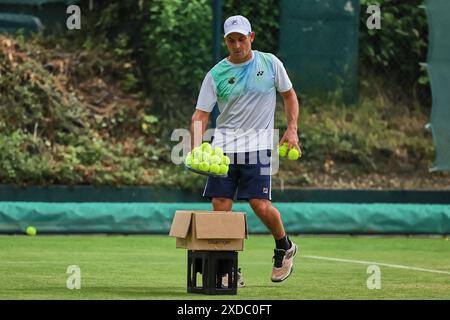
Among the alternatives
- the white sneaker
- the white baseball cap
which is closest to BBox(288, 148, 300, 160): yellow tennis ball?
the white sneaker

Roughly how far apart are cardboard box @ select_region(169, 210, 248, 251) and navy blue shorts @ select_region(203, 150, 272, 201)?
63 centimetres

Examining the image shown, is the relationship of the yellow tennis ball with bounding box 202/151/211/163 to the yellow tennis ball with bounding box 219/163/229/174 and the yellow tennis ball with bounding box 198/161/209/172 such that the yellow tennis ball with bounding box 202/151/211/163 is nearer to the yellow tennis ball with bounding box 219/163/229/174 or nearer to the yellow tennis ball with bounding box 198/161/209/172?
the yellow tennis ball with bounding box 198/161/209/172

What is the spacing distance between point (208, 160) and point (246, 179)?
0.82 m

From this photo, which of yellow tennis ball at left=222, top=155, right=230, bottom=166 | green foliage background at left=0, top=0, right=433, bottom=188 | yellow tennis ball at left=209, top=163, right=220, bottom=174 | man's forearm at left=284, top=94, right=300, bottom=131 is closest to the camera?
yellow tennis ball at left=209, top=163, right=220, bottom=174

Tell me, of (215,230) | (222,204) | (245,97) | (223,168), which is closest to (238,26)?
(245,97)

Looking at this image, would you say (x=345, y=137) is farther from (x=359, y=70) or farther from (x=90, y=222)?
(x=90, y=222)

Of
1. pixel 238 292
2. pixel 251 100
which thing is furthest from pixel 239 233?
pixel 251 100

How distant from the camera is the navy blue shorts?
916 cm

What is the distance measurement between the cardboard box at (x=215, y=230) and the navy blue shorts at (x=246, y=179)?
0.63 metres

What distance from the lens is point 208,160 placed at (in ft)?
27.7

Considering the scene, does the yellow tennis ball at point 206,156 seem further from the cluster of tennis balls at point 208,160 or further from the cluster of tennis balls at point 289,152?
the cluster of tennis balls at point 289,152

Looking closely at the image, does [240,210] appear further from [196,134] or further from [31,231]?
[196,134]

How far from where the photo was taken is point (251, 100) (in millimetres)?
9172

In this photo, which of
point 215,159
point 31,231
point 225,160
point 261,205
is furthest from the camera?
point 31,231
